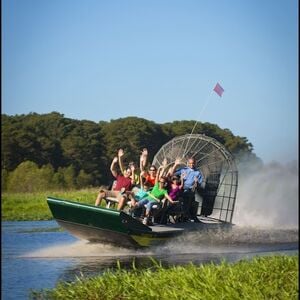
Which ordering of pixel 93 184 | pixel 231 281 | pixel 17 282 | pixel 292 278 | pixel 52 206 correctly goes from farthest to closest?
pixel 93 184, pixel 52 206, pixel 17 282, pixel 292 278, pixel 231 281

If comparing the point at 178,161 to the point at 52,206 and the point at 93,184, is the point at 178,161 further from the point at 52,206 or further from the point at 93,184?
the point at 52,206

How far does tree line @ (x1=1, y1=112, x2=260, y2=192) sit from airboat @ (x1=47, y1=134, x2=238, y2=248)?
20.5 inches

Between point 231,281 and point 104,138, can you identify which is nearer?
point 231,281

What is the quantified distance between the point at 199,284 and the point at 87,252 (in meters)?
3.69

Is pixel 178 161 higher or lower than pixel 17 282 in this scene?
higher

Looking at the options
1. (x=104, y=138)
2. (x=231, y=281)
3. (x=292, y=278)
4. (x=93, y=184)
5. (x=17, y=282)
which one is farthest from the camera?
(x=104, y=138)

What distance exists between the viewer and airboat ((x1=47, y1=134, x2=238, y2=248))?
9.09m

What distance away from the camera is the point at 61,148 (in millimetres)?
10328

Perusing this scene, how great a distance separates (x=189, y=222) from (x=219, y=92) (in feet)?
6.17

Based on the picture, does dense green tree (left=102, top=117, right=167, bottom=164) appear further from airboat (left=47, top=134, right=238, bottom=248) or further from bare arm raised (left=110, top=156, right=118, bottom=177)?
bare arm raised (left=110, top=156, right=118, bottom=177)

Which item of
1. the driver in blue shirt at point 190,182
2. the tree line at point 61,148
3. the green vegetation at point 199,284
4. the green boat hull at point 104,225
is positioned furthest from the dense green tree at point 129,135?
the green vegetation at point 199,284

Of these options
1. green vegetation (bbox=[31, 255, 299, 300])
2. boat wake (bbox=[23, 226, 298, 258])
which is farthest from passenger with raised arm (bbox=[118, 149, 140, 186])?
green vegetation (bbox=[31, 255, 299, 300])

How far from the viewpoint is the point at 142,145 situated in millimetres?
11359

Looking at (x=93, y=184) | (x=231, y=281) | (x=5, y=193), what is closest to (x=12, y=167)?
(x=5, y=193)
